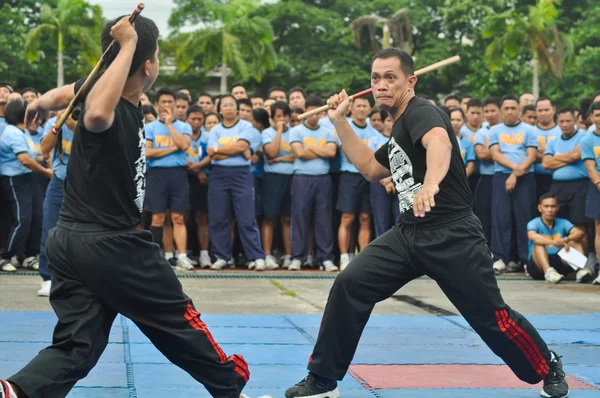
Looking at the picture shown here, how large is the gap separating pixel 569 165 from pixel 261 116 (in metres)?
4.05

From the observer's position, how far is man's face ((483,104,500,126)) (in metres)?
12.5

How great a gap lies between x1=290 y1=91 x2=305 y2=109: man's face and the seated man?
3579 mm

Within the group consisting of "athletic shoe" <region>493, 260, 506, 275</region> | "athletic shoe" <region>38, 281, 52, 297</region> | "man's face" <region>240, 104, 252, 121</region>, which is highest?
"man's face" <region>240, 104, 252, 121</region>

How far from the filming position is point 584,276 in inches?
423

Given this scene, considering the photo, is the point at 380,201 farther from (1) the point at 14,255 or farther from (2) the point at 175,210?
(1) the point at 14,255

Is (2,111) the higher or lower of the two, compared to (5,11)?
lower

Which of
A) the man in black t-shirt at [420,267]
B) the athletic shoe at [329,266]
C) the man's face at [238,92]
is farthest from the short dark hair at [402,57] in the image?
the man's face at [238,92]

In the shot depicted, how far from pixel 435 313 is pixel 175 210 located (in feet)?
13.7

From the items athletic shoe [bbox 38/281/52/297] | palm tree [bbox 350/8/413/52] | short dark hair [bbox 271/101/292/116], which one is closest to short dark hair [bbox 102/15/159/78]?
athletic shoe [bbox 38/281/52/297]

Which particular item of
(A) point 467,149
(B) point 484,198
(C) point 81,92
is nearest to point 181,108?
(A) point 467,149

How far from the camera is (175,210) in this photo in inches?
441

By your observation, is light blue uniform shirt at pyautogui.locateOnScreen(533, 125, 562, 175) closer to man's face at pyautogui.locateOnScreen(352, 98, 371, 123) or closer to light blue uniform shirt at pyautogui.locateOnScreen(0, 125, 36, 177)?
man's face at pyautogui.locateOnScreen(352, 98, 371, 123)

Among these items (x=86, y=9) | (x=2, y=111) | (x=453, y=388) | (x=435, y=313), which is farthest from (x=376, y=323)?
(x=86, y=9)

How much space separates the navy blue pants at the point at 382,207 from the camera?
11.6 metres
